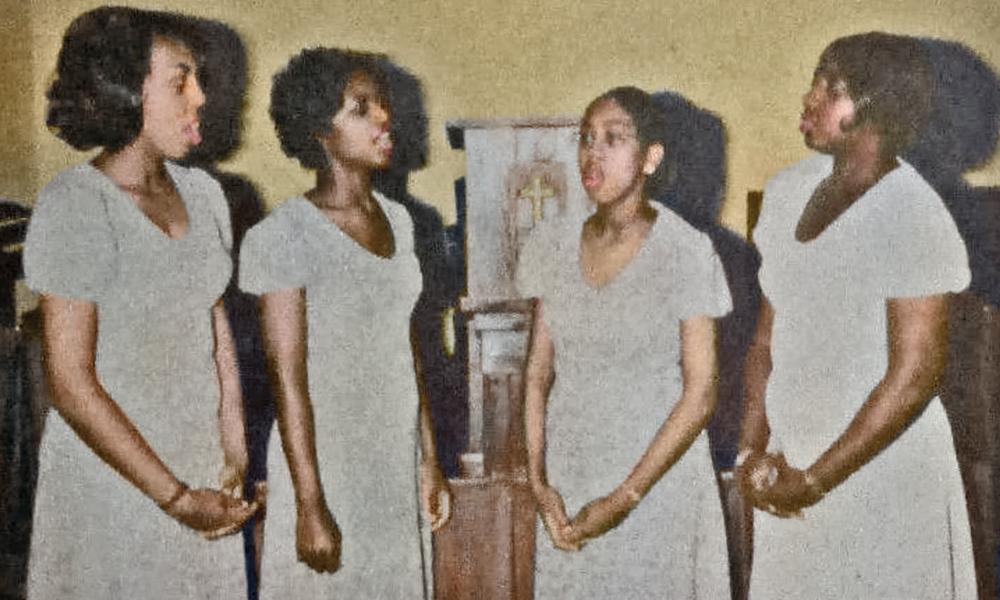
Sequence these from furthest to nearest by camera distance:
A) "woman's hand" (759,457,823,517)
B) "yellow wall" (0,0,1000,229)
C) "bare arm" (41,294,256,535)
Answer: "yellow wall" (0,0,1000,229) → "woman's hand" (759,457,823,517) → "bare arm" (41,294,256,535)

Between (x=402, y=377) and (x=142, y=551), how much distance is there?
0.41 m

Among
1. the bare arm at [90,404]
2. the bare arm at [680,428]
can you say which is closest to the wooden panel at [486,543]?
the bare arm at [680,428]

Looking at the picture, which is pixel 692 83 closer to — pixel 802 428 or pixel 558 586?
pixel 802 428

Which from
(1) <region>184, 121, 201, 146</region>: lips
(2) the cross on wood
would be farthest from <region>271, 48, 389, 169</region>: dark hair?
(2) the cross on wood

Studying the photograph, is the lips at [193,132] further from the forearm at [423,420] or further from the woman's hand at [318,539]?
the woman's hand at [318,539]

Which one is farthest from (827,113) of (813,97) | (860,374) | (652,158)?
(860,374)

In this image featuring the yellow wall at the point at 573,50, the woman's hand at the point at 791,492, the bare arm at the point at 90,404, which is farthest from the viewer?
the yellow wall at the point at 573,50

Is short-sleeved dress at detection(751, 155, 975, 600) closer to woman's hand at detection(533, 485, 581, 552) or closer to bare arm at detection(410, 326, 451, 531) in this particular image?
woman's hand at detection(533, 485, 581, 552)

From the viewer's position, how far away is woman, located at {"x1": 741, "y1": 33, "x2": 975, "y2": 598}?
4.54 feet

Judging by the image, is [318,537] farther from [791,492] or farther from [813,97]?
[813,97]

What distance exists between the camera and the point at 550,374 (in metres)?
1.45

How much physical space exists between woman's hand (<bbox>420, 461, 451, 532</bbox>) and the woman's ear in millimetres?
500

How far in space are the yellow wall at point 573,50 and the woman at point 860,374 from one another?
133 millimetres

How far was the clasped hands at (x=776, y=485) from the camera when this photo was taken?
1.43 m
